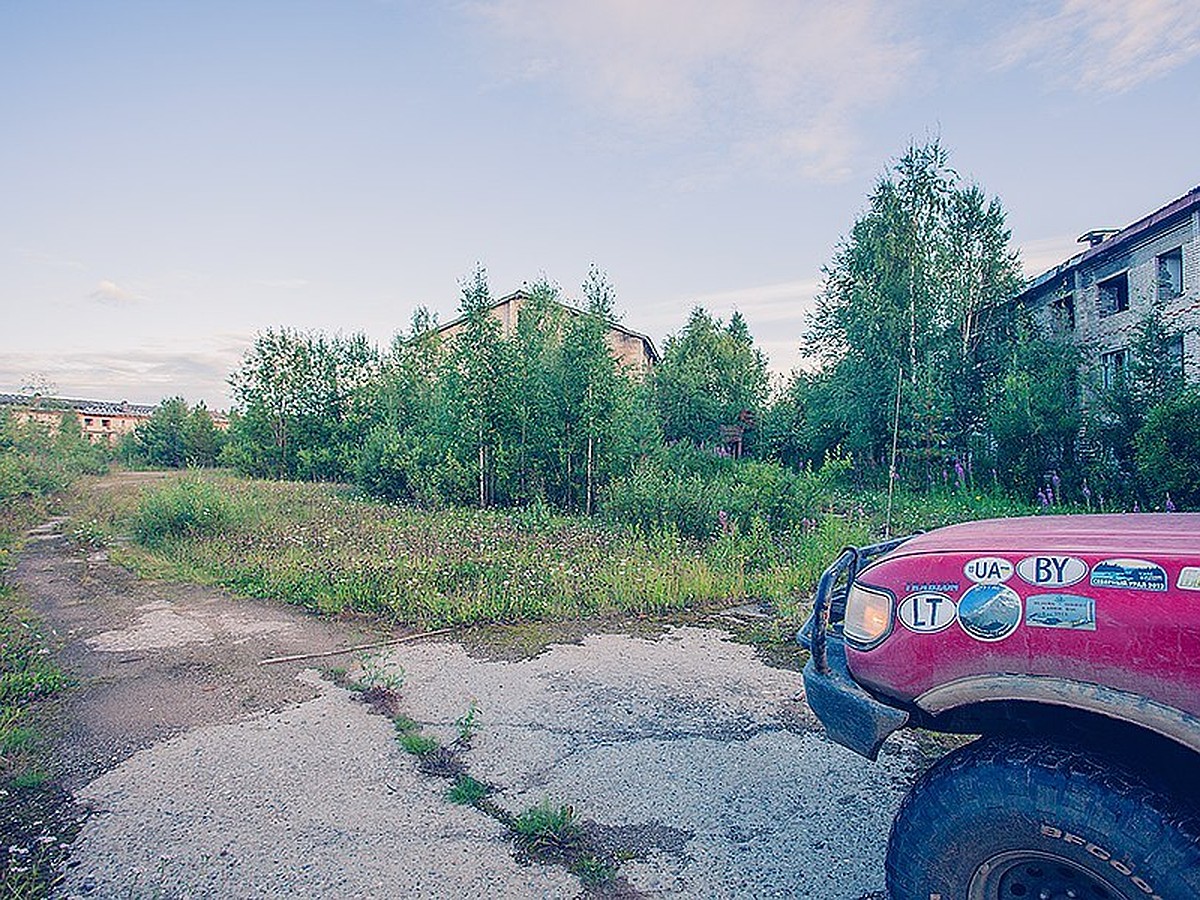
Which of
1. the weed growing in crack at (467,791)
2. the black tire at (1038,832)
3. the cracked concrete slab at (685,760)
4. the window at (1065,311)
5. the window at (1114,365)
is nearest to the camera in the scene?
the black tire at (1038,832)

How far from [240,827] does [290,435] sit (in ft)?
66.4

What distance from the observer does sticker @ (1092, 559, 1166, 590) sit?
5.53 ft

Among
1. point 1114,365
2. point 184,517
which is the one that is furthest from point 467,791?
point 1114,365

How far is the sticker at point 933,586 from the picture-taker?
6.63ft

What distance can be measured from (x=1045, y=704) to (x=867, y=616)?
1.76 feet

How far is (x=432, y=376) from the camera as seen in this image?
18469 mm

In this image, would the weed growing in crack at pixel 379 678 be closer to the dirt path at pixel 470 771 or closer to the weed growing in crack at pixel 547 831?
the dirt path at pixel 470 771

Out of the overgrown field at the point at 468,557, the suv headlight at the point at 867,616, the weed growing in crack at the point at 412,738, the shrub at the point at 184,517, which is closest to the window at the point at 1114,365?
the overgrown field at the point at 468,557

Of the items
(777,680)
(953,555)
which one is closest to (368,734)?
(777,680)

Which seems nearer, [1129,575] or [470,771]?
[1129,575]

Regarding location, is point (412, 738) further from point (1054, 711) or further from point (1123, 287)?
Result: point (1123, 287)

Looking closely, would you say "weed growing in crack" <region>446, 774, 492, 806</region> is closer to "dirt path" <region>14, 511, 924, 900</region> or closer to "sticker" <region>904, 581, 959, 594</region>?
"dirt path" <region>14, 511, 924, 900</region>

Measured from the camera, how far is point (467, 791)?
3.33m

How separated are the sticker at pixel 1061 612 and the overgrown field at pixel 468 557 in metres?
4.39
